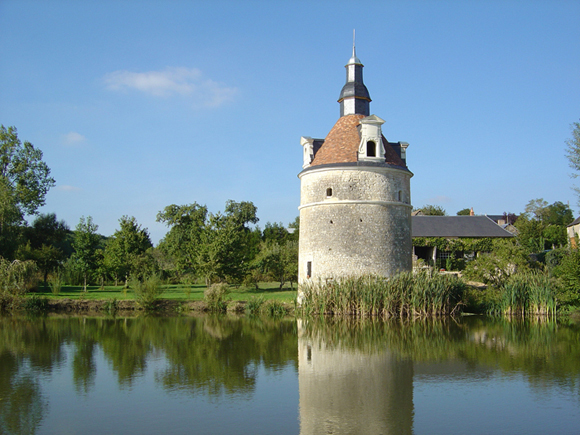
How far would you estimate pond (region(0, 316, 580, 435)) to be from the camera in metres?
7.02

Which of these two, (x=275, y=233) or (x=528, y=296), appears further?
(x=275, y=233)

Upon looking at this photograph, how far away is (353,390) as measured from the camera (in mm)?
8555

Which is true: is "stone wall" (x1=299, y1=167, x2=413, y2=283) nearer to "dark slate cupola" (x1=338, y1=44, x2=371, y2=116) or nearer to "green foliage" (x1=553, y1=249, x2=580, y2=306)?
"dark slate cupola" (x1=338, y1=44, x2=371, y2=116)

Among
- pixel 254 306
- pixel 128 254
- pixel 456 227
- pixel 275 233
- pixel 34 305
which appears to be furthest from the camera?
pixel 275 233

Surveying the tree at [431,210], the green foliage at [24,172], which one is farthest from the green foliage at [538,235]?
the green foliage at [24,172]

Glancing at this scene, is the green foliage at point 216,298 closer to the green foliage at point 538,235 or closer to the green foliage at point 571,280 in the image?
the green foliage at point 571,280

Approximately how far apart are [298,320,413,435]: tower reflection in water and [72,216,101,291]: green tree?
54.7 ft

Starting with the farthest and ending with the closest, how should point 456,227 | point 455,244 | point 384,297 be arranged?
1. point 456,227
2. point 455,244
3. point 384,297

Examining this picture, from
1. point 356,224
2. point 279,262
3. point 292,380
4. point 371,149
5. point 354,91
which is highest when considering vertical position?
point 354,91

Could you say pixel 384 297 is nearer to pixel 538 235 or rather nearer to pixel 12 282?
pixel 12 282

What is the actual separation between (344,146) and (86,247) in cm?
1406

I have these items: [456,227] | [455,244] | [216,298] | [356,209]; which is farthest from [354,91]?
[456,227]

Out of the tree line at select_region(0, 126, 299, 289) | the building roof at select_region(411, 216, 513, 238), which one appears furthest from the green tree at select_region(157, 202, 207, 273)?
the building roof at select_region(411, 216, 513, 238)

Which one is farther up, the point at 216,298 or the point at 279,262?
the point at 279,262
